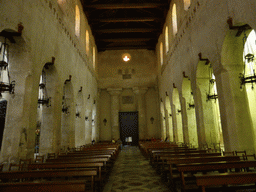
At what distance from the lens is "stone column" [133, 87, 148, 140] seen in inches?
809

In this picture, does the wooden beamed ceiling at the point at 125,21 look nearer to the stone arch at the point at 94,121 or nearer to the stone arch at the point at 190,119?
the stone arch at the point at 94,121

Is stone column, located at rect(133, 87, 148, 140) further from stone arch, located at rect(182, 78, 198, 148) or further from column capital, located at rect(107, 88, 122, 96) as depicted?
stone arch, located at rect(182, 78, 198, 148)

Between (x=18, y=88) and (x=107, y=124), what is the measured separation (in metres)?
15.4

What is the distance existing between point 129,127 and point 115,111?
2422 mm

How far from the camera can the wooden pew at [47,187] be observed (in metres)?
2.72

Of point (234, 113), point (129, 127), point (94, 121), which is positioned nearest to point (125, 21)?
point (94, 121)

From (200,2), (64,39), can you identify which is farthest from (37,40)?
(200,2)

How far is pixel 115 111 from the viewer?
21.0 m

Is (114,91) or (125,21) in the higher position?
(125,21)

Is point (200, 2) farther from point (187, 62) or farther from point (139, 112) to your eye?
point (139, 112)

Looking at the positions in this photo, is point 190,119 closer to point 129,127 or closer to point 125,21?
point 125,21

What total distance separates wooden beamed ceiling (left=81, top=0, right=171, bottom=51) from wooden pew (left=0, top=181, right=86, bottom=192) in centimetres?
1392

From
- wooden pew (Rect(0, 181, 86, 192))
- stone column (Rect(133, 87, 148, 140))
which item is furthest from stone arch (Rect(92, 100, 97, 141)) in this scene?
wooden pew (Rect(0, 181, 86, 192))

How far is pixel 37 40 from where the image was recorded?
6.93m
